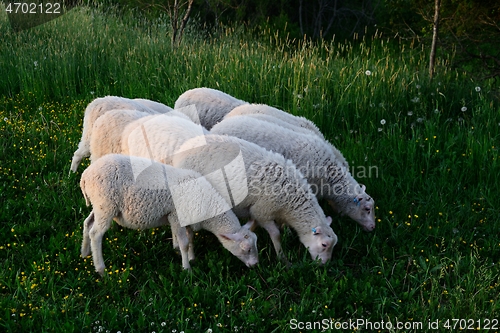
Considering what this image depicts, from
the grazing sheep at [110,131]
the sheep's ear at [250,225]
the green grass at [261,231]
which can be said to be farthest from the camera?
the grazing sheep at [110,131]

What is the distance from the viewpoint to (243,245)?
4441 millimetres

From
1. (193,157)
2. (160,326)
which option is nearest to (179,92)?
(193,157)

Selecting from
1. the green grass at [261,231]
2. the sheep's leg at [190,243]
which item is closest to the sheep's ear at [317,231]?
the green grass at [261,231]

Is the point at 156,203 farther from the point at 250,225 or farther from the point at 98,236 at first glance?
the point at 250,225

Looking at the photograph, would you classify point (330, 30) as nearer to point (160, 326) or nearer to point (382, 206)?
point (382, 206)

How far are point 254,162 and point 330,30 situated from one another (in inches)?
411

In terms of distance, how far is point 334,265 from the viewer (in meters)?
4.75

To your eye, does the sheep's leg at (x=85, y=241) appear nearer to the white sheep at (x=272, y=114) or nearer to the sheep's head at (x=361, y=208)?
the white sheep at (x=272, y=114)

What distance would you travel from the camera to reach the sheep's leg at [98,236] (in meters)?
4.39

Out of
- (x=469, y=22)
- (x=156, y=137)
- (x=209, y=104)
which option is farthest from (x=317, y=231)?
(x=469, y=22)

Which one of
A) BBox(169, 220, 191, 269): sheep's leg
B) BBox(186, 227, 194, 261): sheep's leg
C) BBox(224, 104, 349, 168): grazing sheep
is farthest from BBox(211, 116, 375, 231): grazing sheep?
BBox(169, 220, 191, 269): sheep's leg

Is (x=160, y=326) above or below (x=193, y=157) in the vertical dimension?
below

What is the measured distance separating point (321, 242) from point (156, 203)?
1379mm

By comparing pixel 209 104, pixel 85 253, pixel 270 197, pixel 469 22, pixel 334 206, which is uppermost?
pixel 469 22
